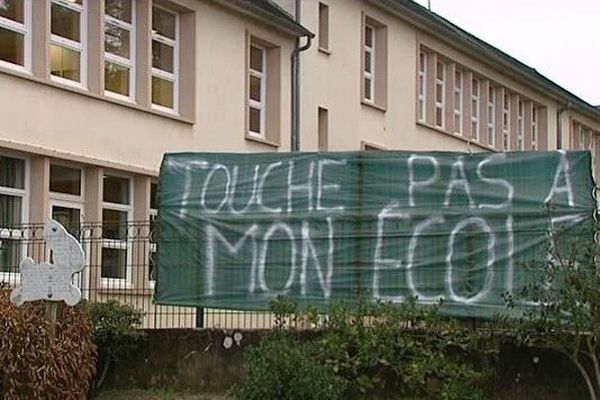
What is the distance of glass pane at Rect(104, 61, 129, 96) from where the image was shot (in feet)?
75.4

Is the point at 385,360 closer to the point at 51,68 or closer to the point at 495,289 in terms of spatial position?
the point at 495,289

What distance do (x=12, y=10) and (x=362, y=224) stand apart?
8.07 metres

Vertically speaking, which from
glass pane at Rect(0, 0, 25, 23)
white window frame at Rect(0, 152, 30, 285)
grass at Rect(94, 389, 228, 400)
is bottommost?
grass at Rect(94, 389, 228, 400)

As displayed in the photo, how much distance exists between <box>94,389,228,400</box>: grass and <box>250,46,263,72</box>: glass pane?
12.8 metres

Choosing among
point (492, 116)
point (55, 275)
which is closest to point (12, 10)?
point (55, 275)

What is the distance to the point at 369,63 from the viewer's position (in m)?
33.6

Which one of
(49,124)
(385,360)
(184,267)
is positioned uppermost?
(49,124)

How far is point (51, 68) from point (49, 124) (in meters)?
1.03

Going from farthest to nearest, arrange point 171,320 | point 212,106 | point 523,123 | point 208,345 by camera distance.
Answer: point 523,123 < point 212,106 < point 171,320 < point 208,345

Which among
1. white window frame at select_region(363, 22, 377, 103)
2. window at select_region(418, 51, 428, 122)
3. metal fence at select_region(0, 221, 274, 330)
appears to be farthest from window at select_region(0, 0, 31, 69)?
window at select_region(418, 51, 428, 122)

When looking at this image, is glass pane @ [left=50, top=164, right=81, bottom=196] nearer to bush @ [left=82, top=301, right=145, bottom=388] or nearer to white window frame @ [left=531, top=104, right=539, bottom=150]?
bush @ [left=82, top=301, right=145, bottom=388]

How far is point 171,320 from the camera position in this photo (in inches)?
667

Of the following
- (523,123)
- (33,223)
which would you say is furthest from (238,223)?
(523,123)

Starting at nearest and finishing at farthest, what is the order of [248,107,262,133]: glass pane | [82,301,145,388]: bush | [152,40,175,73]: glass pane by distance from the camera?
[82,301,145,388]: bush
[152,40,175,73]: glass pane
[248,107,262,133]: glass pane
